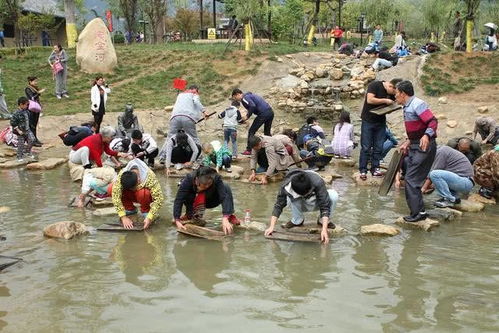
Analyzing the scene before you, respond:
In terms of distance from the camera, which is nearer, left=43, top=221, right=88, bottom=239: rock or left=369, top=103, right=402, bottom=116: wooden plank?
left=43, top=221, right=88, bottom=239: rock

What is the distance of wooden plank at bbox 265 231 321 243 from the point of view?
5.58m

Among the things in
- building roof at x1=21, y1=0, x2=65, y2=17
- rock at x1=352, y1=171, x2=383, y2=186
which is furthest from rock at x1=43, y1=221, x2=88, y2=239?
building roof at x1=21, y1=0, x2=65, y2=17

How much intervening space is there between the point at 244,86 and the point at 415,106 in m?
12.0

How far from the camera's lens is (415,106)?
20.3ft

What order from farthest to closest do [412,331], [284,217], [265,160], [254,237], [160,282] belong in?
[265,160], [284,217], [254,237], [160,282], [412,331]

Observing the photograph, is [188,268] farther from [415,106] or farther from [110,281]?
[415,106]

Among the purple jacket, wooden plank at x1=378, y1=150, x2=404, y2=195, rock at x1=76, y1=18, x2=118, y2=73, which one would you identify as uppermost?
rock at x1=76, y1=18, x2=118, y2=73

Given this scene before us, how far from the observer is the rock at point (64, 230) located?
19.1 ft

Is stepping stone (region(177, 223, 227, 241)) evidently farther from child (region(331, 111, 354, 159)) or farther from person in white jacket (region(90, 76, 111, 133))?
person in white jacket (region(90, 76, 111, 133))

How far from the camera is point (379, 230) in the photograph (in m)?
5.86

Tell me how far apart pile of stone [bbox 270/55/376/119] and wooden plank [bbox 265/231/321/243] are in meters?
10.3

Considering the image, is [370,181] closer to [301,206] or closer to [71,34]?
[301,206]

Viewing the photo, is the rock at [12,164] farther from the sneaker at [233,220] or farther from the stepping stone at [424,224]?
the stepping stone at [424,224]

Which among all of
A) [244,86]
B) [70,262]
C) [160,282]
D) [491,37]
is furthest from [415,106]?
[491,37]
